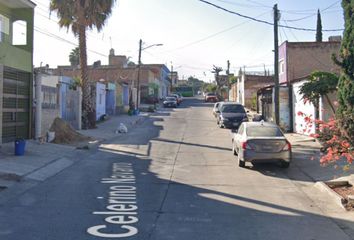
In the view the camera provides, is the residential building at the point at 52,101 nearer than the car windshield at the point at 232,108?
Yes

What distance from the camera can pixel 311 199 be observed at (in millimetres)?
10930

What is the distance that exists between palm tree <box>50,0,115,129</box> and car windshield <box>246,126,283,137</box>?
1704cm

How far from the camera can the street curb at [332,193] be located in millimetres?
10103

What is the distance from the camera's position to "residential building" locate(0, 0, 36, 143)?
19562mm

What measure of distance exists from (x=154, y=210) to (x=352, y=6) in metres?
7.25

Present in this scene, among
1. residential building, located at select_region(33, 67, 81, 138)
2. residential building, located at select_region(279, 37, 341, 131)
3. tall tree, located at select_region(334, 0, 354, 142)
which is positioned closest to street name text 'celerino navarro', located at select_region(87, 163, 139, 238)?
tall tree, located at select_region(334, 0, 354, 142)

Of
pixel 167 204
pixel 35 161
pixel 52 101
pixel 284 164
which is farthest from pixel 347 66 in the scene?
pixel 52 101

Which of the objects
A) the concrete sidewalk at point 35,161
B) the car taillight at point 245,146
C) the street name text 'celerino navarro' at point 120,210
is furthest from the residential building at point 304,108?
the street name text 'celerino navarro' at point 120,210

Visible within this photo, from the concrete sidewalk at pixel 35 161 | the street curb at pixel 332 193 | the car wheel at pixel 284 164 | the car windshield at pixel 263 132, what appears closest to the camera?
the street curb at pixel 332 193

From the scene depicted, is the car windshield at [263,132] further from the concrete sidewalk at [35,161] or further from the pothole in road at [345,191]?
the concrete sidewalk at [35,161]

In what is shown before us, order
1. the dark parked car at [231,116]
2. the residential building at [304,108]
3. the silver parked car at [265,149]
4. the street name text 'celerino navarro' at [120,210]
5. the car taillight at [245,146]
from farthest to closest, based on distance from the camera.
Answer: the dark parked car at [231,116], the residential building at [304,108], the car taillight at [245,146], the silver parked car at [265,149], the street name text 'celerino navarro' at [120,210]

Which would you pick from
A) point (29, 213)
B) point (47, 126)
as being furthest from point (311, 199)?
point (47, 126)

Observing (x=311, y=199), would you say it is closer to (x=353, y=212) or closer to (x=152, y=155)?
(x=353, y=212)

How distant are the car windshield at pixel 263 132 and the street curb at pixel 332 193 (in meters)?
3.38
